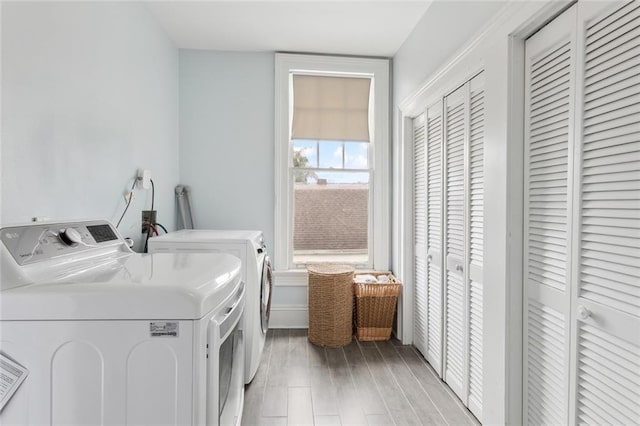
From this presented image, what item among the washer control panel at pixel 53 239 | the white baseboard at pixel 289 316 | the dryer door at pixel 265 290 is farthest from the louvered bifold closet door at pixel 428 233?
the washer control panel at pixel 53 239

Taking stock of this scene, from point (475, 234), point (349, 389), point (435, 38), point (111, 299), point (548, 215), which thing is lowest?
point (349, 389)

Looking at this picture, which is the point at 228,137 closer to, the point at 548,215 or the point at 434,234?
the point at 434,234

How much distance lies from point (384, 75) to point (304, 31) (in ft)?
2.91

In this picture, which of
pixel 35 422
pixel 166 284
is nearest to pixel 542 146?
pixel 166 284

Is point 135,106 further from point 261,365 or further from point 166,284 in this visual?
point 261,365

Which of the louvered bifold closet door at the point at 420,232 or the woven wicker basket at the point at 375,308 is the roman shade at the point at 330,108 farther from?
the woven wicker basket at the point at 375,308

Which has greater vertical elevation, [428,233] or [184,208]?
[184,208]

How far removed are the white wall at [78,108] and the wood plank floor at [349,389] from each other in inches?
53.5

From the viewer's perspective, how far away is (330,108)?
3.17 m

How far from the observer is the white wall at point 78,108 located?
49.6 inches

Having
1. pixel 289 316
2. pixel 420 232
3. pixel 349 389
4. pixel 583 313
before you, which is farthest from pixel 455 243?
pixel 289 316

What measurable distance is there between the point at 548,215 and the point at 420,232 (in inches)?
50.7

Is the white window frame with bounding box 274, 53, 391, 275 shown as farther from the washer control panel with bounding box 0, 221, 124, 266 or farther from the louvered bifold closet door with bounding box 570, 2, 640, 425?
the louvered bifold closet door with bounding box 570, 2, 640, 425

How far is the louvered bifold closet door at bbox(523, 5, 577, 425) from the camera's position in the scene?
4.05 feet
